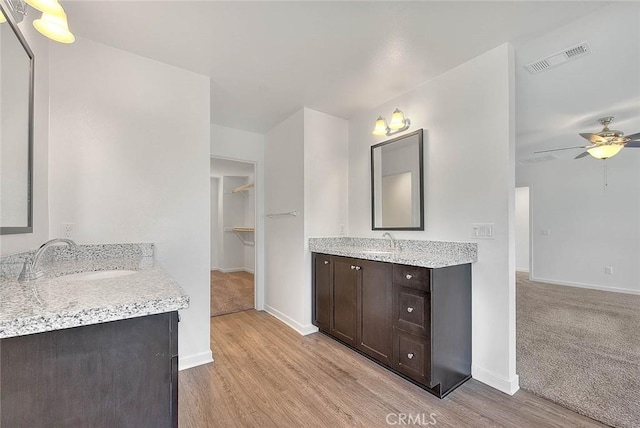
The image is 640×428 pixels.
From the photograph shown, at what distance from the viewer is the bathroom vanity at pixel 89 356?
2.39 ft

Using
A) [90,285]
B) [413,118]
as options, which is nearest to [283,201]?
[413,118]

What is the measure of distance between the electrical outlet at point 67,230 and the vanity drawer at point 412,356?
241cm

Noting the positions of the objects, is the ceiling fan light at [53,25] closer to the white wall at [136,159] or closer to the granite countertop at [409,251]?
the white wall at [136,159]

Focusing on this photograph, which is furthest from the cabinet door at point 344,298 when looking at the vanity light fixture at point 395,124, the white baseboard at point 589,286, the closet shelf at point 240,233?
the white baseboard at point 589,286

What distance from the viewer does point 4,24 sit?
122 cm

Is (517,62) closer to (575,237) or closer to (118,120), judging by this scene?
(118,120)

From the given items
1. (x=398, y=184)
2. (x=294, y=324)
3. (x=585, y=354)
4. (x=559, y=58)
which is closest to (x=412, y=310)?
(x=398, y=184)

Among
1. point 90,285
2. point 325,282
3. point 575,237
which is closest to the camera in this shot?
point 90,285

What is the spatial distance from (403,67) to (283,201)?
76.4 inches

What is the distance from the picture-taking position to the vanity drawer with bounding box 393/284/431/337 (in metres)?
1.90

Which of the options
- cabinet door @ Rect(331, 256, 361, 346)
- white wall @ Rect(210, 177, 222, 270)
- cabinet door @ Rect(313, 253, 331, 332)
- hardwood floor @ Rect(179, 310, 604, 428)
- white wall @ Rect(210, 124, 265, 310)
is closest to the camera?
hardwood floor @ Rect(179, 310, 604, 428)

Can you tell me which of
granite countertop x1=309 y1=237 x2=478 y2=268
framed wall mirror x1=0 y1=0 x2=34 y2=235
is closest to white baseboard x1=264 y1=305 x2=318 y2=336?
granite countertop x1=309 y1=237 x2=478 y2=268

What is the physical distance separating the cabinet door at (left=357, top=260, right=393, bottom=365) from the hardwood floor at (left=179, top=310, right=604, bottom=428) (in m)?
0.15

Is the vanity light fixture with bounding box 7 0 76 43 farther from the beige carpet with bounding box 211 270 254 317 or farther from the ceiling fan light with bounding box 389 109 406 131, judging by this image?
the beige carpet with bounding box 211 270 254 317
